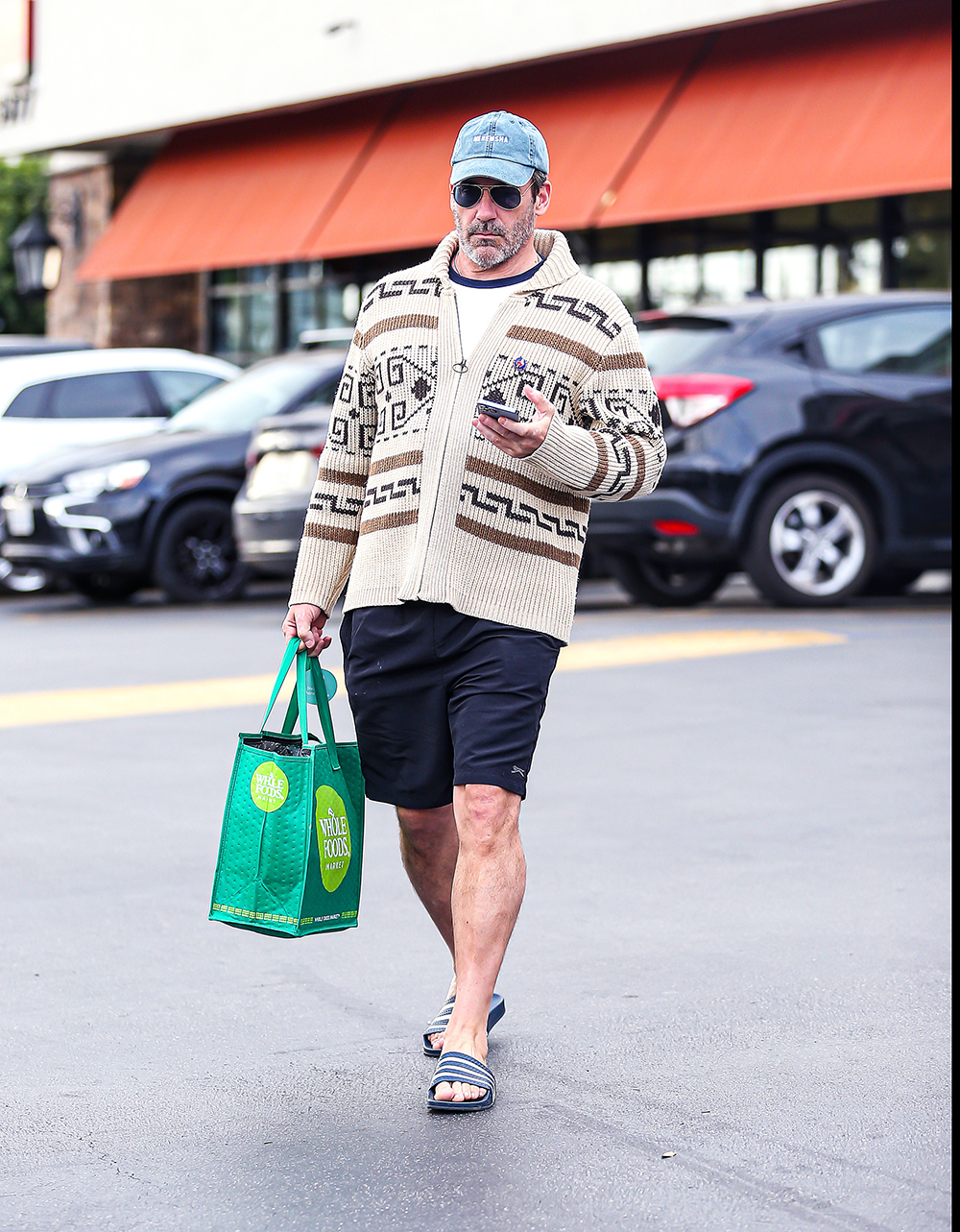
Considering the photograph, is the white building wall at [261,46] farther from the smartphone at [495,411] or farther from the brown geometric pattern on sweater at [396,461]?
the smartphone at [495,411]

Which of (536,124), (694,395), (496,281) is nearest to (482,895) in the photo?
(496,281)

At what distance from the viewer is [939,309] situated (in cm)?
1176

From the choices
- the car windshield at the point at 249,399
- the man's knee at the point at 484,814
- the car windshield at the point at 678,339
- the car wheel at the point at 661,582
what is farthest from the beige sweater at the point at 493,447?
the car windshield at the point at 249,399

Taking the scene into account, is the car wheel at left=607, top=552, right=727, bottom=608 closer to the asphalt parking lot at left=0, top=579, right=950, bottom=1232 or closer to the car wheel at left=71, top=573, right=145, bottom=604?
the car wheel at left=71, top=573, right=145, bottom=604

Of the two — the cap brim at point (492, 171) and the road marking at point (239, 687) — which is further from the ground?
the cap brim at point (492, 171)

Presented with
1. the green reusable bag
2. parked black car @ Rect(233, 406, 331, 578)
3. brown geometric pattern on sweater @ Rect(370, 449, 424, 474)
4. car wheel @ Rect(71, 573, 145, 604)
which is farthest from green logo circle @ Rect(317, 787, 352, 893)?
car wheel @ Rect(71, 573, 145, 604)

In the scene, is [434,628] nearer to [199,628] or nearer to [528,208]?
[528,208]

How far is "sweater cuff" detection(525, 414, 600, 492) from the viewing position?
374 cm

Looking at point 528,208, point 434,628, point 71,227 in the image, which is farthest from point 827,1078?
point 71,227

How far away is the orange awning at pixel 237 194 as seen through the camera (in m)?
22.3

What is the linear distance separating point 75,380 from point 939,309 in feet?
21.8

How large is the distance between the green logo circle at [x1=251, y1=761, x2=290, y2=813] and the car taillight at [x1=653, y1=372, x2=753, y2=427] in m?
7.59

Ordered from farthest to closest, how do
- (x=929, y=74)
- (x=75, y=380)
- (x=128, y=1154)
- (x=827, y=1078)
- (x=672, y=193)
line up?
(x=672, y=193)
(x=929, y=74)
(x=75, y=380)
(x=827, y=1078)
(x=128, y=1154)

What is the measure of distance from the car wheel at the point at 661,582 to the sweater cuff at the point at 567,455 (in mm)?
8685
